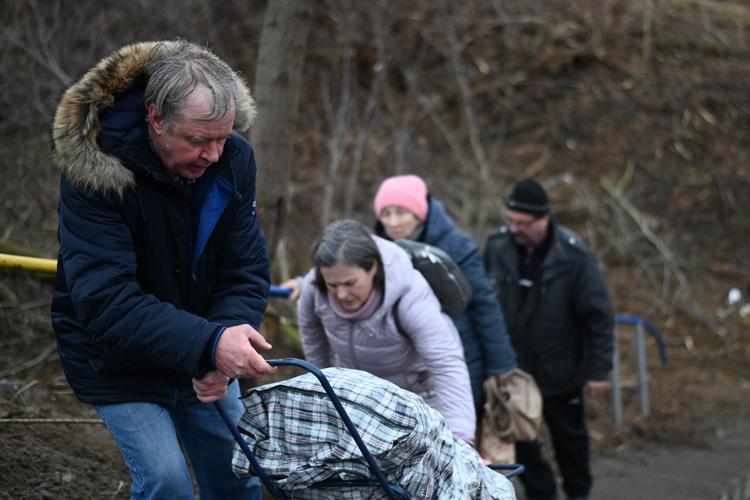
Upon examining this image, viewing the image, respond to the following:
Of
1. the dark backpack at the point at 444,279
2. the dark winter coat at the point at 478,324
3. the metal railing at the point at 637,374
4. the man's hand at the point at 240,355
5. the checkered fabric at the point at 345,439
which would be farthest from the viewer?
the metal railing at the point at 637,374

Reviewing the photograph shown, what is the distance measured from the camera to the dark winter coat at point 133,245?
278 cm

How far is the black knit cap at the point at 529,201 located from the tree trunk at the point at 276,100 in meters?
1.33

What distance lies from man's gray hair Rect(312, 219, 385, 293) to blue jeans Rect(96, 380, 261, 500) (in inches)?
29.9

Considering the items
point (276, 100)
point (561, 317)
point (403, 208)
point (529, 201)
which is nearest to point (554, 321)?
point (561, 317)

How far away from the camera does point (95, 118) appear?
2848 mm

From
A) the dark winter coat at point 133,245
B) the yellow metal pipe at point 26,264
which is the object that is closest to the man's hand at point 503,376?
the dark winter coat at point 133,245

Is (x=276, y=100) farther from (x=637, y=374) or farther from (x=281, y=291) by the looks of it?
(x=637, y=374)

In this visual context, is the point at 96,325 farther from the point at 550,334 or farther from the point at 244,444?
the point at 550,334

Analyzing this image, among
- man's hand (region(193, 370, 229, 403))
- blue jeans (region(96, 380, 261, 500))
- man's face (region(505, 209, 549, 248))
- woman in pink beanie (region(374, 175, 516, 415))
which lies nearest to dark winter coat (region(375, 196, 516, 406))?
woman in pink beanie (region(374, 175, 516, 415))

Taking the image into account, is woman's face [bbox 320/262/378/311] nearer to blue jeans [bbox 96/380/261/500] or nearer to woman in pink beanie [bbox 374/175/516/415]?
blue jeans [bbox 96/380/261/500]

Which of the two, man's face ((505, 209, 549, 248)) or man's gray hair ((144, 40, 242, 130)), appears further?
man's face ((505, 209, 549, 248))

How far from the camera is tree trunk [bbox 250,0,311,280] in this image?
220 inches

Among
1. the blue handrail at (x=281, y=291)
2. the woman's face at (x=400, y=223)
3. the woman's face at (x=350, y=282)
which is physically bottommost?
the blue handrail at (x=281, y=291)

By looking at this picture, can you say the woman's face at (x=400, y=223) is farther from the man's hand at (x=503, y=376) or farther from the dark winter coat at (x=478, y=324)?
the man's hand at (x=503, y=376)
